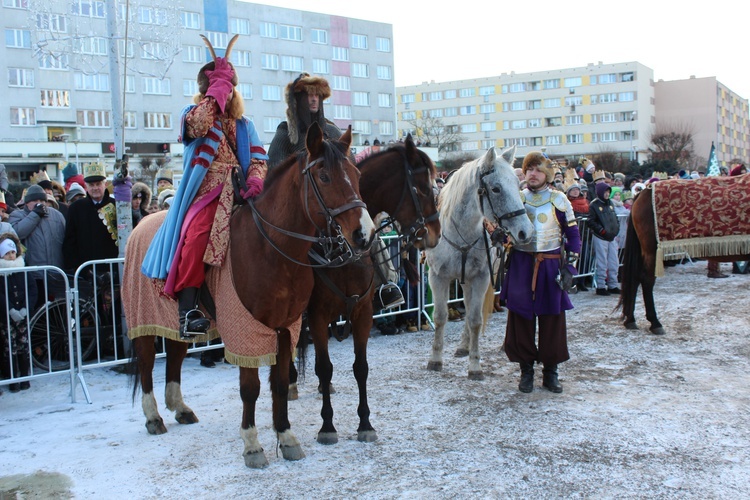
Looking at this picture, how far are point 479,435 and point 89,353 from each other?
4.23 m

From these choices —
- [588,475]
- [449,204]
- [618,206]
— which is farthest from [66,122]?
[588,475]

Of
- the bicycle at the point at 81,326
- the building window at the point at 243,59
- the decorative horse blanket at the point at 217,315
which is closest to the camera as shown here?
the decorative horse blanket at the point at 217,315

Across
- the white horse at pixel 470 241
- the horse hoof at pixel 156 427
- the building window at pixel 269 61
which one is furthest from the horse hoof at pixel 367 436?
the building window at pixel 269 61

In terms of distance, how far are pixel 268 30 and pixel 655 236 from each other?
1902 inches

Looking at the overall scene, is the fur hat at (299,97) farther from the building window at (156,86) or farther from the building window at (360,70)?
the building window at (360,70)

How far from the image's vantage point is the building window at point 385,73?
59.0m

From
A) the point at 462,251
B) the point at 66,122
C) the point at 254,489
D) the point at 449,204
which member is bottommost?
the point at 254,489

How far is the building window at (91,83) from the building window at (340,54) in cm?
1944

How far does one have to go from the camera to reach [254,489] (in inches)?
153

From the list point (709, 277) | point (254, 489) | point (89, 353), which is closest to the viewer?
point (254, 489)

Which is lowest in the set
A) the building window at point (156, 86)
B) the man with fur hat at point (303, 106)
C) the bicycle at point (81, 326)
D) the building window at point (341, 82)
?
the bicycle at point (81, 326)

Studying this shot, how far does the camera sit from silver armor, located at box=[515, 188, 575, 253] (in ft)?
19.2

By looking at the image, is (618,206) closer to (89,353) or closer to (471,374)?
(471,374)

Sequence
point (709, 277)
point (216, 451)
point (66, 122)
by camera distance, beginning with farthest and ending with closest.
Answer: point (66, 122)
point (709, 277)
point (216, 451)
